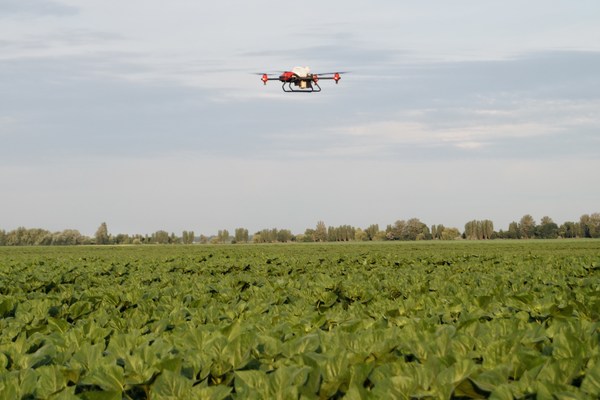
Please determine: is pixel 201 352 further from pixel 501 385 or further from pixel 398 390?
pixel 501 385

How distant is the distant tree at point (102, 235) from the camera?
170750mm

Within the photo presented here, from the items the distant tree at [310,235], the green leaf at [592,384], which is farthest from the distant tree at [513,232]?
the green leaf at [592,384]

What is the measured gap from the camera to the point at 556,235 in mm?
170750

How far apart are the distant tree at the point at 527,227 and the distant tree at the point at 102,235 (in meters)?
116

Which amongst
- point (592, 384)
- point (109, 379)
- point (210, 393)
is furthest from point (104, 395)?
point (592, 384)

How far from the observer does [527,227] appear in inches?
6885

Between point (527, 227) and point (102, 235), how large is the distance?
119355 millimetres

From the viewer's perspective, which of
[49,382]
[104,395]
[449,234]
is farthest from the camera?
[449,234]

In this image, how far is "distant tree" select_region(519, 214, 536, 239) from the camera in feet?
569

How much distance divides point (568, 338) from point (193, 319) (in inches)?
153

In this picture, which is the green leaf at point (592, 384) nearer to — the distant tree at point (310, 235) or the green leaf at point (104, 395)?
the green leaf at point (104, 395)

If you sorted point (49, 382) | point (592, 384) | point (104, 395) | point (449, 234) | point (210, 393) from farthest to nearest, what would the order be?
point (449, 234) < point (49, 382) < point (104, 395) < point (210, 393) < point (592, 384)

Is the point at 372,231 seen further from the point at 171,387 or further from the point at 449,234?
the point at 171,387

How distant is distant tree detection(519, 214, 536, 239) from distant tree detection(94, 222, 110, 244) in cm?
11611
